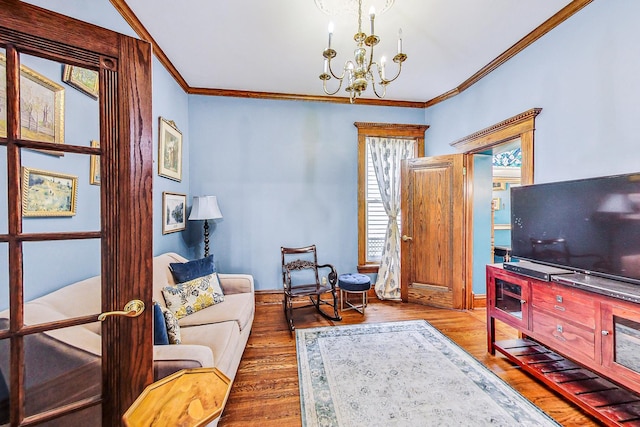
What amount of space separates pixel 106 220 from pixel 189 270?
182 cm

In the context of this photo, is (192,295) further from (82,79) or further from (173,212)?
(82,79)

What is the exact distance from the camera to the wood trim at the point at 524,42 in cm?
215

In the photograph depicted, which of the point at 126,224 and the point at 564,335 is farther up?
the point at 126,224

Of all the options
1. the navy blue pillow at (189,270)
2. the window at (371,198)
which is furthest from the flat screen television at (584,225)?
the navy blue pillow at (189,270)

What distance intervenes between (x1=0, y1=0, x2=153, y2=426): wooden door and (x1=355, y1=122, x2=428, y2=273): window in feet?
10.6

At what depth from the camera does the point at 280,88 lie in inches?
143

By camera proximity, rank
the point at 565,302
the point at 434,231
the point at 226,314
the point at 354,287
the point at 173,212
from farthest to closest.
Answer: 1. the point at 434,231
2. the point at 354,287
3. the point at 173,212
4. the point at 226,314
5. the point at 565,302

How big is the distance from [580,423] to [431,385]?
2.87 feet

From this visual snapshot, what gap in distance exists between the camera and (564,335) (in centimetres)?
183

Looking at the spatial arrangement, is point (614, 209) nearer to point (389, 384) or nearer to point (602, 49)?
point (602, 49)

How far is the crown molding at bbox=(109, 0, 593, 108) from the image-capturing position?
2176 mm

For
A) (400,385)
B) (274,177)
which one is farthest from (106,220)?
(274,177)

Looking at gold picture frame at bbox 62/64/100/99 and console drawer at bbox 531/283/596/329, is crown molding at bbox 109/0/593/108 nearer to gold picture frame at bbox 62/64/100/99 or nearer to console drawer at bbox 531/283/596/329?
gold picture frame at bbox 62/64/100/99

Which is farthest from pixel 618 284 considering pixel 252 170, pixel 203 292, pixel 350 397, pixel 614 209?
pixel 252 170
